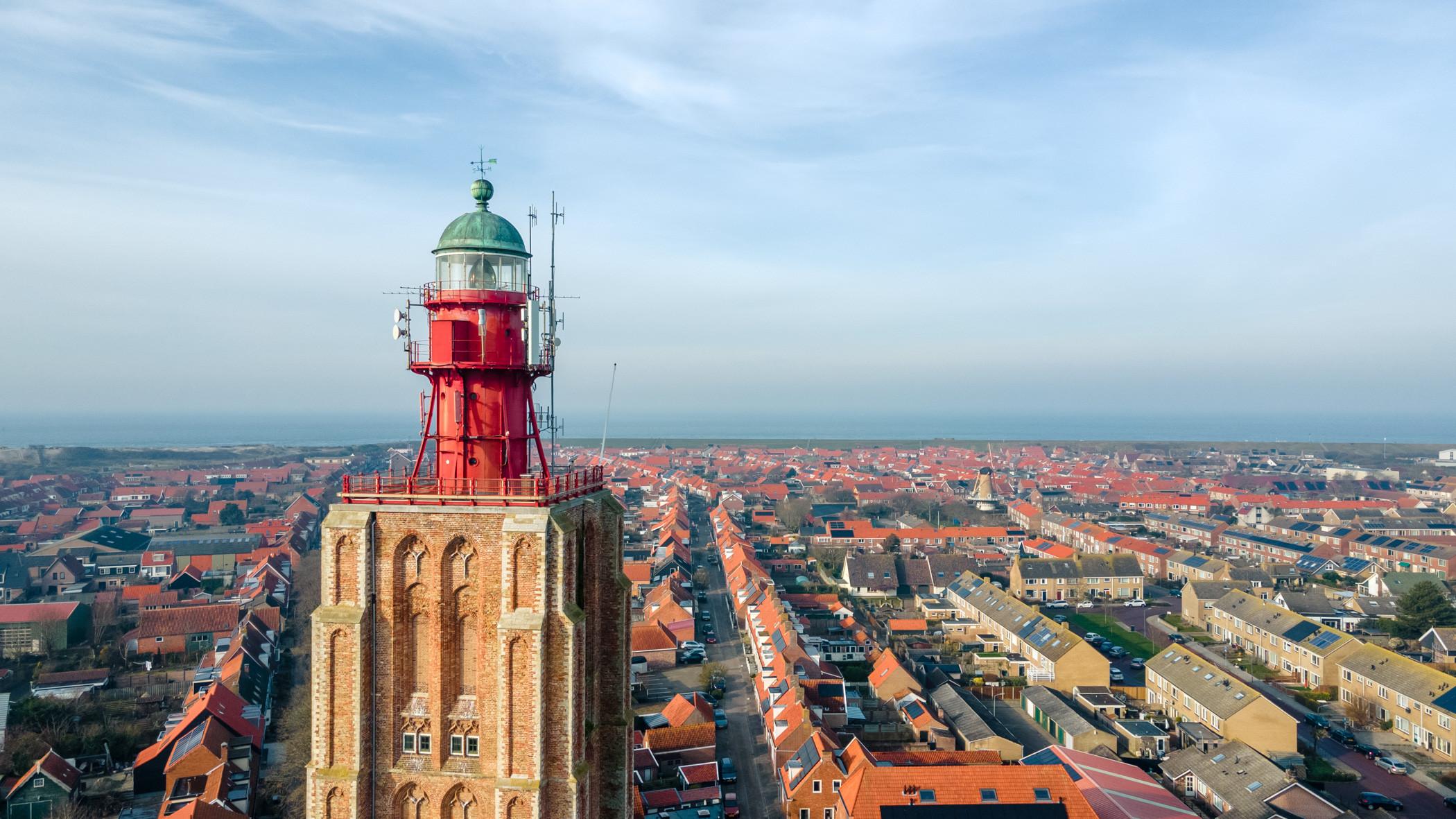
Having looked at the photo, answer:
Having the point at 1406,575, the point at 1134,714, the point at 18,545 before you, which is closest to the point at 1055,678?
the point at 1134,714

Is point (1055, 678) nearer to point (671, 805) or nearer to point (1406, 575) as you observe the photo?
point (671, 805)

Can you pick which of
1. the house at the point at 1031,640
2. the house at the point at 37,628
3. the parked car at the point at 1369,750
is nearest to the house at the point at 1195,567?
the house at the point at 1031,640

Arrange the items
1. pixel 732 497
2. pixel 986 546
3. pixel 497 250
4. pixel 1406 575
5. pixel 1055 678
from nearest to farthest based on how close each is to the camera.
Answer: pixel 497 250 < pixel 1055 678 < pixel 1406 575 < pixel 986 546 < pixel 732 497

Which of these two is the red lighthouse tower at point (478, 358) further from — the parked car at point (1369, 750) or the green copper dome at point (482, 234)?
the parked car at point (1369, 750)

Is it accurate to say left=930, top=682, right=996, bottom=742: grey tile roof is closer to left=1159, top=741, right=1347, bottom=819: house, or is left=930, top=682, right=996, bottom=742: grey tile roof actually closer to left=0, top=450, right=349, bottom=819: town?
left=1159, top=741, right=1347, bottom=819: house

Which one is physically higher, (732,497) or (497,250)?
(497,250)

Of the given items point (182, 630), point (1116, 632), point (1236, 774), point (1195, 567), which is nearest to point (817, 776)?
point (1236, 774)
